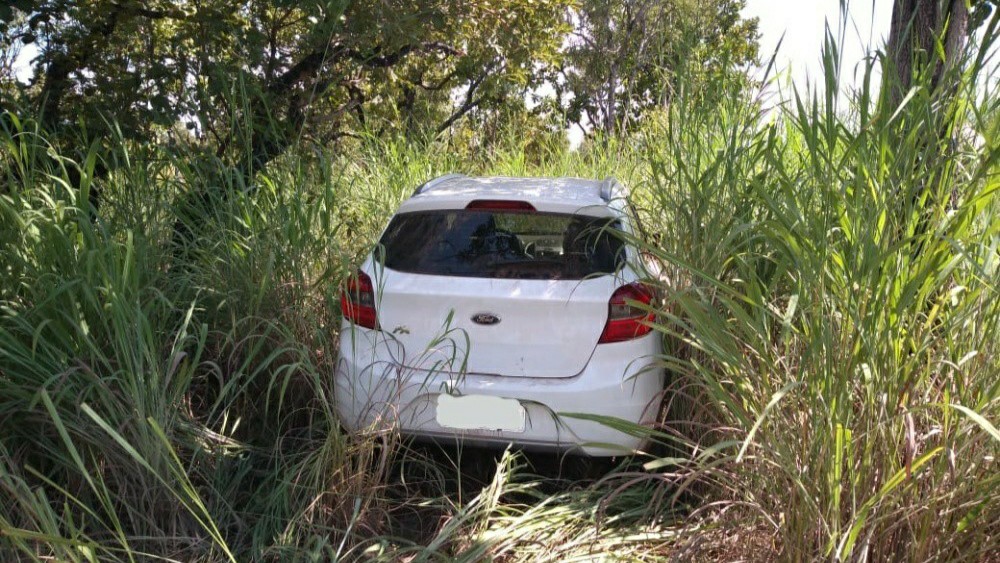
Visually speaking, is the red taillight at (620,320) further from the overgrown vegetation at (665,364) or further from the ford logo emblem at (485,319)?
the ford logo emblem at (485,319)

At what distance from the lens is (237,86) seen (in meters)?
5.89

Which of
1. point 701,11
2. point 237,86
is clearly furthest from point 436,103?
point 701,11

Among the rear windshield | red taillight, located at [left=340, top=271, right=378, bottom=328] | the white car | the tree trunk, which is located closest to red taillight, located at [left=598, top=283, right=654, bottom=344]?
the white car

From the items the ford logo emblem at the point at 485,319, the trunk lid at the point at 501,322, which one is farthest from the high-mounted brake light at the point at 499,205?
the ford logo emblem at the point at 485,319

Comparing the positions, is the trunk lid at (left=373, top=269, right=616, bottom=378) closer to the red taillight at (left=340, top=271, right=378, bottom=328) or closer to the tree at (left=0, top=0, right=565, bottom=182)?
the red taillight at (left=340, top=271, right=378, bottom=328)

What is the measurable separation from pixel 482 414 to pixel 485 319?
41 cm

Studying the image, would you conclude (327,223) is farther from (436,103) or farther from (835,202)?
(436,103)

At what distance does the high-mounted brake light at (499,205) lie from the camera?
12.7 feet

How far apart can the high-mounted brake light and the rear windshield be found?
0.03 m

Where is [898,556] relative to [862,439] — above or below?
below

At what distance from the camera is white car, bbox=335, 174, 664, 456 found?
358cm

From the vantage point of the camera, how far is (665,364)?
2.90 m

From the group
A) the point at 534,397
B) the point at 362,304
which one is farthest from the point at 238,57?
the point at 534,397

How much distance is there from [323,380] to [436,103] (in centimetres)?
891
